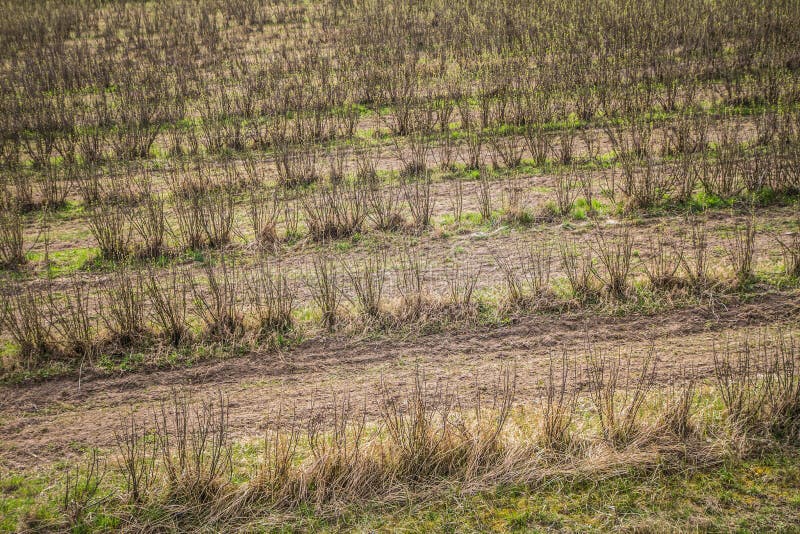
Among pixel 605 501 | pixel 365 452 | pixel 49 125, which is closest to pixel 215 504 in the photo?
pixel 365 452

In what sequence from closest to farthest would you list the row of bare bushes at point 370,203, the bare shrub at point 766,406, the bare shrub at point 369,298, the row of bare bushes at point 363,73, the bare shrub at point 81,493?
the bare shrub at point 81,493, the bare shrub at point 766,406, the bare shrub at point 369,298, the row of bare bushes at point 370,203, the row of bare bushes at point 363,73

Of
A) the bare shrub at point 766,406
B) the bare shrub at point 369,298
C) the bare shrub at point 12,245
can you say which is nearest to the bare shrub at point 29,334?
the bare shrub at point 12,245

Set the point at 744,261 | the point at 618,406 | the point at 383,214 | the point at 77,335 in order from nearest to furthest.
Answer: the point at 618,406, the point at 77,335, the point at 744,261, the point at 383,214

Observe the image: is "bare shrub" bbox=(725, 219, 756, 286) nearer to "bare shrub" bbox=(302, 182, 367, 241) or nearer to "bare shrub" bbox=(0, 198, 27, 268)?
"bare shrub" bbox=(302, 182, 367, 241)

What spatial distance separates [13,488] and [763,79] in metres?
14.7

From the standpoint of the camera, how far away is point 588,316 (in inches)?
275

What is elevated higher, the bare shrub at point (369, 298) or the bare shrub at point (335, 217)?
the bare shrub at point (335, 217)

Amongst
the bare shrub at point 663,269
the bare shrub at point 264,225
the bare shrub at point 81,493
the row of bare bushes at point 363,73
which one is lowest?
the bare shrub at point 81,493

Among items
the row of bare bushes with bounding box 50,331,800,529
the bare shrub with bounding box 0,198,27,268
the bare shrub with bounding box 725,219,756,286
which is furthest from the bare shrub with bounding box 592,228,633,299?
the bare shrub with bounding box 0,198,27,268

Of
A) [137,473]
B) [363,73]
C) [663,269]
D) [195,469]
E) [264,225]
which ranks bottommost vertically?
[137,473]

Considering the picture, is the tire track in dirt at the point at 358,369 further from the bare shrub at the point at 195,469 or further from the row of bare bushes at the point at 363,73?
the row of bare bushes at the point at 363,73

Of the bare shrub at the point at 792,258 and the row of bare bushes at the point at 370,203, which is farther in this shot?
the row of bare bushes at the point at 370,203

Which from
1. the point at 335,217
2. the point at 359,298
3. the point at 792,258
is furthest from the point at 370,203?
the point at 792,258

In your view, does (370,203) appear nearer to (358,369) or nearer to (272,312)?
(272,312)
